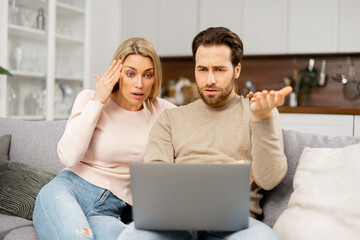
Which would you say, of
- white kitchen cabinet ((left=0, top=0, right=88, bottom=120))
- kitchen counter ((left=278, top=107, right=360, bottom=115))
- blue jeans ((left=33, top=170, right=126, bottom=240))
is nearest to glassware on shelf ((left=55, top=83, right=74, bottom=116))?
white kitchen cabinet ((left=0, top=0, right=88, bottom=120))

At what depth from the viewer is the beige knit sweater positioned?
4.61 ft

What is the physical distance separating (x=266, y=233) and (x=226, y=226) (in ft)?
0.46

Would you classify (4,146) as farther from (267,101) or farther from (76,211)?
(267,101)

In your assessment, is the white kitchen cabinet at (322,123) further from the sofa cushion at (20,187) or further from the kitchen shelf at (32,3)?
the sofa cushion at (20,187)

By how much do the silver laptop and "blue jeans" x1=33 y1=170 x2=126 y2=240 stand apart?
34 centimetres

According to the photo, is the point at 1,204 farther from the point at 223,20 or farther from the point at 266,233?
the point at 223,20

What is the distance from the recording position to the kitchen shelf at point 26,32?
3.34 metres

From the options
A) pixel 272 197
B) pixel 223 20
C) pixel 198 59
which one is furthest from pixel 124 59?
pixel 223 20

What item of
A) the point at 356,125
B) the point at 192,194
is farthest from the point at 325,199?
the point at 356,125

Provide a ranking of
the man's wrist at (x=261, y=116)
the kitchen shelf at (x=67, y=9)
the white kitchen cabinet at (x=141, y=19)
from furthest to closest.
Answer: the white kitchen cabinet at (x=141, y=19) < the kitchen shelf at (x=67, y=9) < the man's wrist at (x=261, y=116)

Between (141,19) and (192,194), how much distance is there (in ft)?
12.8

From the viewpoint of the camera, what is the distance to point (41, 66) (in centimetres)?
365

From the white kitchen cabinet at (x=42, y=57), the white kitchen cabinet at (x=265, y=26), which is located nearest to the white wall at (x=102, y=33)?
the white kitchen cabinet at (x=42, y=57)

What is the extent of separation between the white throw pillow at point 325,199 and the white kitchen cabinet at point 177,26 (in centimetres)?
318
